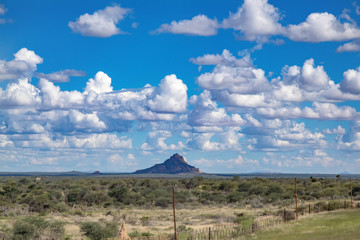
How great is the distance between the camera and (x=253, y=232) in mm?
44250

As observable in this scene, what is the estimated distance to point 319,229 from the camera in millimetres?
43656

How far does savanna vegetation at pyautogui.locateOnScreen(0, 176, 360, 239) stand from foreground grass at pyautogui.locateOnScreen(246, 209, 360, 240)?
953 cm

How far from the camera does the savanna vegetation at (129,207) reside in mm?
48594

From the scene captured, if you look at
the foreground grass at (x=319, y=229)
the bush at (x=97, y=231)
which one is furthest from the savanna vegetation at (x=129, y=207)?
the foreground grass at (x=319, y=229)

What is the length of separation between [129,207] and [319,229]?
41561 millimetres

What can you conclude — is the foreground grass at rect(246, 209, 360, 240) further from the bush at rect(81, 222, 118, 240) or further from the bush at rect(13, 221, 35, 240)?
the bush at rect(13, 221, 35, 240)

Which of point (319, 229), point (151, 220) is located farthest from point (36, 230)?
point (319, 229)

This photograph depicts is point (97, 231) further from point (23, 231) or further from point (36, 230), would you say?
point (23, 231)

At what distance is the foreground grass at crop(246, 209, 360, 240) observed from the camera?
3947cm

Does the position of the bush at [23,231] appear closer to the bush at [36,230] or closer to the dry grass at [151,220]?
the bush at [36,230]

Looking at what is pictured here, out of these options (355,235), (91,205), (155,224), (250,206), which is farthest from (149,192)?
(355,235)

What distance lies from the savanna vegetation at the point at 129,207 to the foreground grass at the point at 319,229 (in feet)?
31.3

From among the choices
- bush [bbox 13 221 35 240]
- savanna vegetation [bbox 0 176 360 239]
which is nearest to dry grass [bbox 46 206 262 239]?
savanna vegetation [bbox 0 176 360 239]

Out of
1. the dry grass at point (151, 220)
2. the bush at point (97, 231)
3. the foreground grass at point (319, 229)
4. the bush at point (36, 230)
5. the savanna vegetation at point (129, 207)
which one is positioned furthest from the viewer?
the dry grass at point (151, 220)
